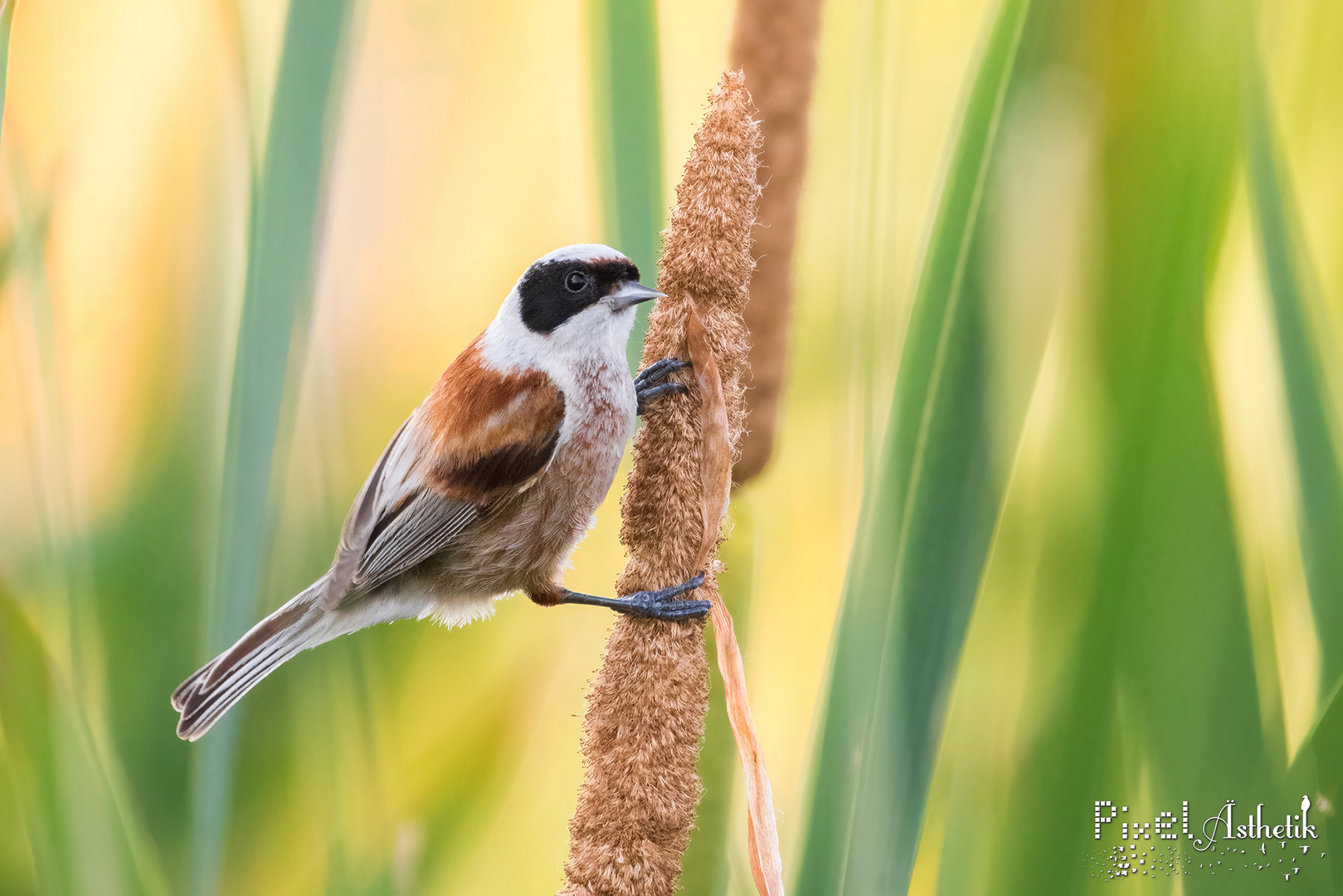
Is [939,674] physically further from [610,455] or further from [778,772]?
[610,455]

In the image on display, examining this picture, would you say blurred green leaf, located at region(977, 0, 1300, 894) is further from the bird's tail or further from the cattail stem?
the bird's tail

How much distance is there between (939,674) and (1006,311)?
0.37m

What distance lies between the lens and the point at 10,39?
813mm

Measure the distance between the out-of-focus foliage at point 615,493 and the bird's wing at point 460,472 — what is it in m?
0.14

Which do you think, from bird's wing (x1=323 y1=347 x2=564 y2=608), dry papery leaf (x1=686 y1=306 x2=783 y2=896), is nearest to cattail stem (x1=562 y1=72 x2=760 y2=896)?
dry papery leaf (x1=686 y1=306 x2=783 y2=896)

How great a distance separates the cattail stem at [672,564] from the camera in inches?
21.2

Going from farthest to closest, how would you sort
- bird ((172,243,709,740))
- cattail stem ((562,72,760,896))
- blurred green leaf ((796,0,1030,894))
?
blurred green leaf ((796,0,1030,894)) → bird ((172,243,709,740)) → cattail stem ((562,72,760,896))

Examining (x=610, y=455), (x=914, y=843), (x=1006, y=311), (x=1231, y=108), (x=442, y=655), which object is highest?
(x=1231, y=108)

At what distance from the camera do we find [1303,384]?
0.79 metres

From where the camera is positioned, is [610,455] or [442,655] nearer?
[610,455]

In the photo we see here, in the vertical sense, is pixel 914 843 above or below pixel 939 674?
below

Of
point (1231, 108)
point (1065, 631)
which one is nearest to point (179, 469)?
point (1065, 631)

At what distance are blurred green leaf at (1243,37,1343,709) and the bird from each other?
66 cm

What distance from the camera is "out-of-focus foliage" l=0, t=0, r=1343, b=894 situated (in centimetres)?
79
